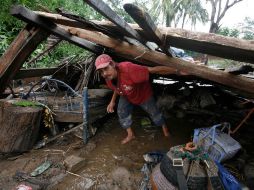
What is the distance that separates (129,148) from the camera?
498cm

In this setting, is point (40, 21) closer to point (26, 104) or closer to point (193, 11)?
point (26, 104)

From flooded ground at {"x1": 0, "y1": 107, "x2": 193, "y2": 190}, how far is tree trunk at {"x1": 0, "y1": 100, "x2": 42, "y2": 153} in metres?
0.25

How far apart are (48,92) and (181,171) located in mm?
4385

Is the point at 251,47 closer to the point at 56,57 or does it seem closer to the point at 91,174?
the point at 91,174

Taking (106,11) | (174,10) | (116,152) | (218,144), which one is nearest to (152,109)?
(116,152)

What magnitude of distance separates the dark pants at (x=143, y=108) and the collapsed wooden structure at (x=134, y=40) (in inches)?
58.6

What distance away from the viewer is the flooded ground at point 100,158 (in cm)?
394

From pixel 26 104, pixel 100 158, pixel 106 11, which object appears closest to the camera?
pixel 106 11

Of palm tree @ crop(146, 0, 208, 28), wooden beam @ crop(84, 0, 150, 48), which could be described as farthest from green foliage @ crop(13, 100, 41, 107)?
palm tree @ crop(146, 0, 208, 28)

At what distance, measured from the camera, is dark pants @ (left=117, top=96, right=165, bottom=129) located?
506cm

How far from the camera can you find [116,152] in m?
4.87

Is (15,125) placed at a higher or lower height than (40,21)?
lower

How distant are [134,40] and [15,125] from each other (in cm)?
302

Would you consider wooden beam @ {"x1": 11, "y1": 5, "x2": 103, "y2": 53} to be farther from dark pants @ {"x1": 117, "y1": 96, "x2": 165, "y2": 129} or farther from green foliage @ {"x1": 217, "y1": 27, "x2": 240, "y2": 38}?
green foliage @ {"x1": 217, "y1": 27, "x2": 240, "y2": 38}
